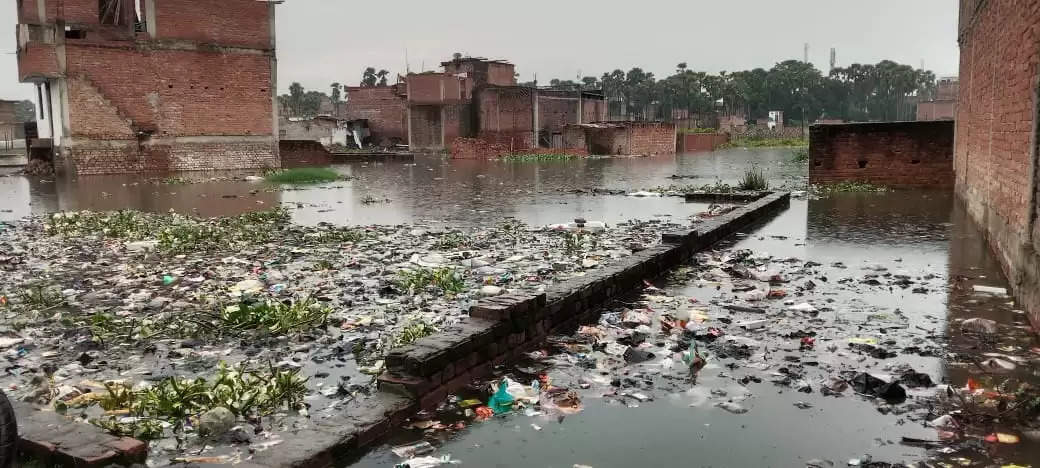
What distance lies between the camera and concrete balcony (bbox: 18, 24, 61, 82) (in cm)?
2511

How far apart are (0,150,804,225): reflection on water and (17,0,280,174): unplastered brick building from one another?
8.45 feet

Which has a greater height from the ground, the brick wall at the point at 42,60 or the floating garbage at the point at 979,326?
the brick wall at the point at 42,60

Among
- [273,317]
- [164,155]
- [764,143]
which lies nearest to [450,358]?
[273,317]

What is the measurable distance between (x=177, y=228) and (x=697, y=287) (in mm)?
7344

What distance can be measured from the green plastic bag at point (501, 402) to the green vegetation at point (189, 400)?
3.30ft

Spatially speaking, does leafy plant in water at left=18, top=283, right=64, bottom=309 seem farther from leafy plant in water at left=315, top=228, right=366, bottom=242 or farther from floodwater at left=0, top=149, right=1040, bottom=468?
floodwater at left=0, top=149, right=1040, bottom=468

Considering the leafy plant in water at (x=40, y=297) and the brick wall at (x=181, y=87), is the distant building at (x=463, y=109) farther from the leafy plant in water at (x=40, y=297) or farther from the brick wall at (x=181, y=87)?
the leafy plant in water at (x=40, y=297)

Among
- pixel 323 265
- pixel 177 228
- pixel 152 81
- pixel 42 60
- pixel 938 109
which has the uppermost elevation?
pixel 938 109

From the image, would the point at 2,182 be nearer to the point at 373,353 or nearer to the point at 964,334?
the point at 373,353

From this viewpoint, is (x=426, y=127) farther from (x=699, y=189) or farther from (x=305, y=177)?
(x=699, y=189)

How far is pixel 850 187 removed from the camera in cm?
1736

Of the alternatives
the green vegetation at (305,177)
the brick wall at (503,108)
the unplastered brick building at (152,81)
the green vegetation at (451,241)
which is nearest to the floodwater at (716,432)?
the green vegetation at (451,241)

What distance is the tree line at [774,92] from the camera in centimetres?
9438

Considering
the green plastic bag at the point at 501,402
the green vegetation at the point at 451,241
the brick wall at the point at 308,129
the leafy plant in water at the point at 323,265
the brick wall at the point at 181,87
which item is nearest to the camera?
the green plastic bag at the point at 501,402
